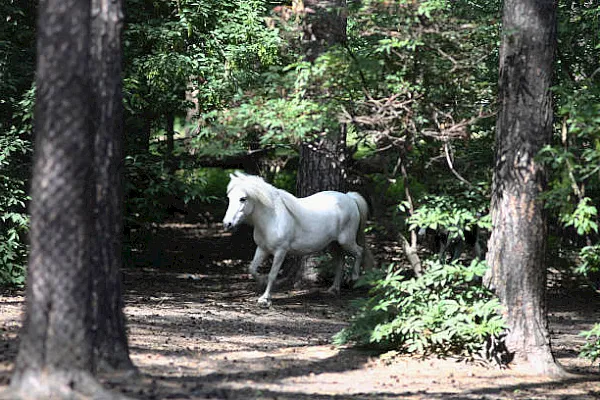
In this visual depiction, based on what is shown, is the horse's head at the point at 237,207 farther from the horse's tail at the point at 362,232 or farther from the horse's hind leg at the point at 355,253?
the horse's tail at the point at 362,232

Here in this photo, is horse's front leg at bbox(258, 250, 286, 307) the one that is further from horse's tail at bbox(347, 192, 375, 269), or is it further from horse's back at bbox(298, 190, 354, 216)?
horse's tail at bbox(347, 192, 375, 269)

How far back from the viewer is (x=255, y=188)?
1359cm

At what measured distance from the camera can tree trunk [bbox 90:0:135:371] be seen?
752 cm

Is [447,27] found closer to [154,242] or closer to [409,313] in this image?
[409,313]

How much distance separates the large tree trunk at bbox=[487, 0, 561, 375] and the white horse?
4.75m

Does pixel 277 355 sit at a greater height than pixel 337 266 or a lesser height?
lesser

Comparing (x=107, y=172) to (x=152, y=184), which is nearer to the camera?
(x=107, y=172)

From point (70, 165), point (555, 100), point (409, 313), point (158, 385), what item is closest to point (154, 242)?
point (555, 100)

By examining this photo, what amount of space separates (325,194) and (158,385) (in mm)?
7370

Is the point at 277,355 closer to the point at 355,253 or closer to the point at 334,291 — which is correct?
the point at 334,291

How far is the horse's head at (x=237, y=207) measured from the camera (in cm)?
1341

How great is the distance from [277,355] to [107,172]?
329 cm

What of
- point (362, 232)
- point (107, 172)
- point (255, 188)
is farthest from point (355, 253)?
point (107, 172)

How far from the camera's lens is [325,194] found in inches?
584
